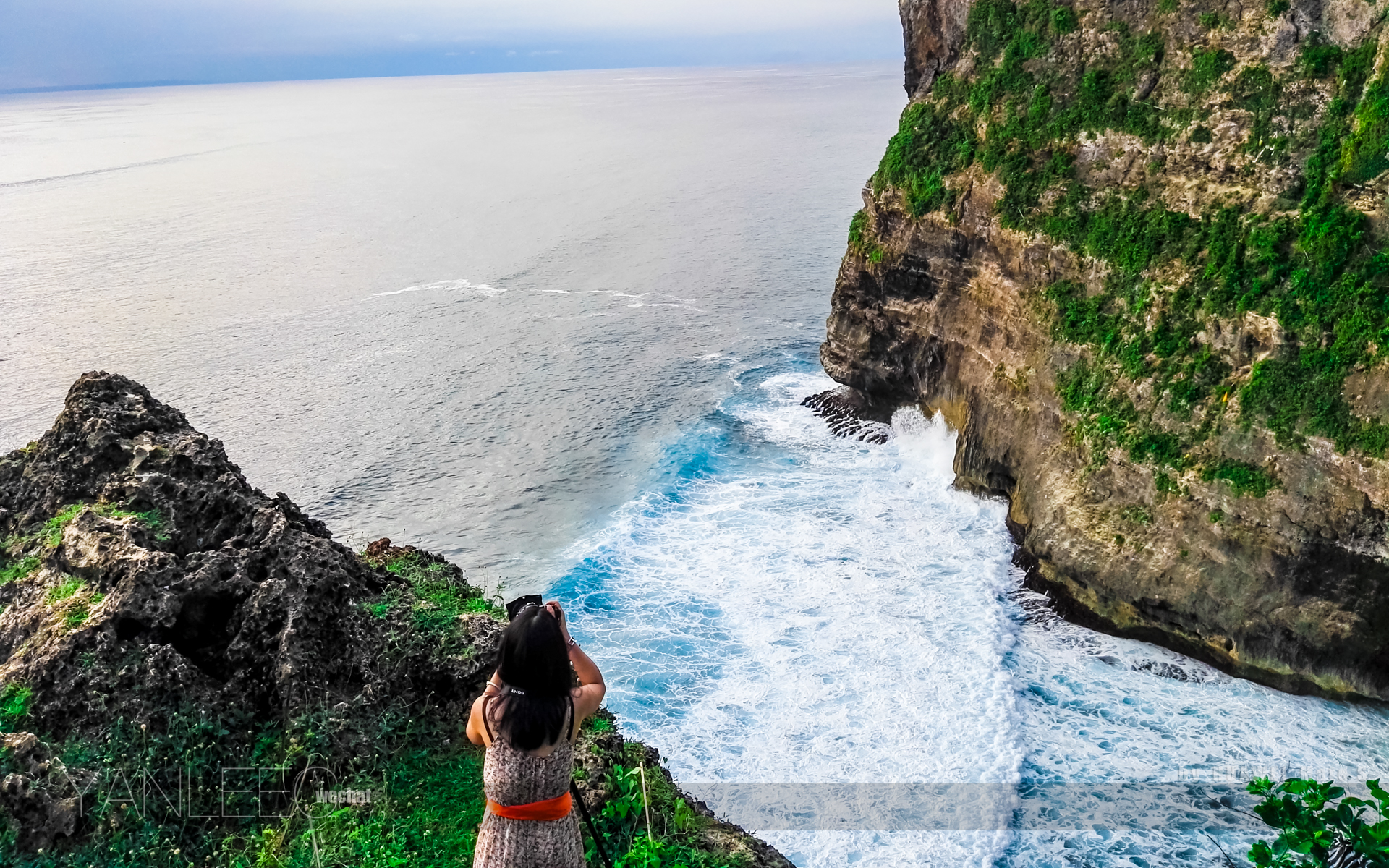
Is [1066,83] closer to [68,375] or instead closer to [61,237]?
[68,375]

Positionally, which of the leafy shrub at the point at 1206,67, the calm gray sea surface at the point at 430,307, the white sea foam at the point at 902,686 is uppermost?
the leafy shrub at the point at 1206,67

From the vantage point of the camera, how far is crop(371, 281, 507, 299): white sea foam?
4869 cm

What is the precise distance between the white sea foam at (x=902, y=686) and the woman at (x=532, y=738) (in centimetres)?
1073

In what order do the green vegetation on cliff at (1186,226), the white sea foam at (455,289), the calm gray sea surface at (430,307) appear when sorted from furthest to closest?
the white sea foam at (455,289)
the calm gray sea surface at (430,307)
the green vegetation on cliff at (1186,226)

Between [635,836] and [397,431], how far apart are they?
27.4 meters

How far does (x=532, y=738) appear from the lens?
5.25 metres

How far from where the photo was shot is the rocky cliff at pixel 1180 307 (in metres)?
18.4

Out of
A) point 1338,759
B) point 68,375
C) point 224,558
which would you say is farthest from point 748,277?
point 224,558

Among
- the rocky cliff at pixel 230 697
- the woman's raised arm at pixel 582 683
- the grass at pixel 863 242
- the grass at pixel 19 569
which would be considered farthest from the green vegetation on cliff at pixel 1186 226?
the grass at pixel 19 569

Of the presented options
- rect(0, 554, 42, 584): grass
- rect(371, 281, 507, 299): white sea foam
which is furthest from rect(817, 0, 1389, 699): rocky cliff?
rect(371, 281, 507, 299): white sea foam

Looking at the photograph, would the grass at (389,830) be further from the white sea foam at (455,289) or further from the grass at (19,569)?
the white sea foam at (455,289)

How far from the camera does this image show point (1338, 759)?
1688 centimetres

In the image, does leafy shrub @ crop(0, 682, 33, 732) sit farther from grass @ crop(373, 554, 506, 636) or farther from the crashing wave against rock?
the crashing wave against rock

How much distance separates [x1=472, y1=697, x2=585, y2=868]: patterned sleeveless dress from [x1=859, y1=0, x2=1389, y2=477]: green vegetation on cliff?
1809 centimetres
